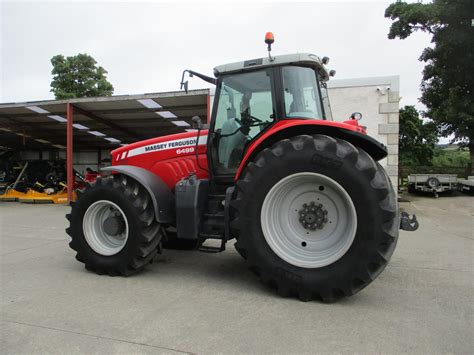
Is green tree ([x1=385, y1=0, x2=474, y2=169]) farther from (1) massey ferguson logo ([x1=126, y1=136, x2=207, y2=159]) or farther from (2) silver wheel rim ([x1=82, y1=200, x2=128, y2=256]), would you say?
(2) silver wheel rim ([x1=82, y1=200, x2=128, y2=256])

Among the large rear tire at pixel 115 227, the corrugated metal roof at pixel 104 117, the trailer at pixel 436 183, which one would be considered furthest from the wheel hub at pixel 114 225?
the trailer at pixel 436 183

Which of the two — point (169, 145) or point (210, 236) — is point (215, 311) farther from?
point (169, 145)

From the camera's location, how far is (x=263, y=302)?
326 centimetres

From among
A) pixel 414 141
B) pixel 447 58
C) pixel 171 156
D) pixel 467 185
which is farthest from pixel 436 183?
pixel 171 156

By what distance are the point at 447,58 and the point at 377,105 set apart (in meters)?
11.7

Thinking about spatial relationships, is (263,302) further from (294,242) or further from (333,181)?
(333,181)

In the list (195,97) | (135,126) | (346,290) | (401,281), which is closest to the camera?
(346,290)

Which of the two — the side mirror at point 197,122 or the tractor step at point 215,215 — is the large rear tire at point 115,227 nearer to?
the tractor step at point 215,215

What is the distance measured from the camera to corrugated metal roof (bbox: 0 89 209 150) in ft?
36.7

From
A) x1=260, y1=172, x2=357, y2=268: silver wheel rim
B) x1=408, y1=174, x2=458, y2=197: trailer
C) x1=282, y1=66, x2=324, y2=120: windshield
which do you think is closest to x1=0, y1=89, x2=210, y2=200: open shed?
x1=282, y1=66, x2=324, y2=120: windshield

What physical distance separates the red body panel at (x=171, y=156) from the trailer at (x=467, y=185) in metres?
14.0

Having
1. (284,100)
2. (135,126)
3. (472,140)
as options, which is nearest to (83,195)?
(284,100)

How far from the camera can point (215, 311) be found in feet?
10.1

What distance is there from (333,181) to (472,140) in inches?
763
